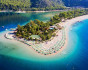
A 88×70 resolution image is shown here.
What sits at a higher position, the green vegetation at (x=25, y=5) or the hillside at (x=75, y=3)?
the hillside at (x=75, y=3)

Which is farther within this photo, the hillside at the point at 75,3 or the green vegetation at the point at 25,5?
the hillside at the point at 75,3

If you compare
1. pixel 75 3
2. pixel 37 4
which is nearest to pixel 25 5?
pixel 37 4

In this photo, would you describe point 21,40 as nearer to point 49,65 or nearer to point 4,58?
point 4,58

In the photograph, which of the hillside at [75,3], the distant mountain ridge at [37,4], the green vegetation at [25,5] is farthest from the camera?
the hillside at [75,3]

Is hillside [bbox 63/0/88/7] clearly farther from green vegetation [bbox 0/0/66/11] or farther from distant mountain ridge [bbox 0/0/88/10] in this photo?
green vegetation [bbox 0/0/66/11]

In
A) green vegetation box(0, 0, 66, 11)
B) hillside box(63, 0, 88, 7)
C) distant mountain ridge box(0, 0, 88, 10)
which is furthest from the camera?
hillside box(63, 0, 88, 7)

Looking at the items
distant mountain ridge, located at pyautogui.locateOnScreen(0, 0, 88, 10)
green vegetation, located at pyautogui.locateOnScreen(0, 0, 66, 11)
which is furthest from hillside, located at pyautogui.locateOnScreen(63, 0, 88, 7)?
green vegetation, located at pyautogui.locateOnScreen(0, 0, 66, 11)

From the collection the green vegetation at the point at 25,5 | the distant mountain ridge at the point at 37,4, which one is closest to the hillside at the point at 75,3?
the distant mountain ridge at the point at 37,4

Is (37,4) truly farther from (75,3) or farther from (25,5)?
(75,3)

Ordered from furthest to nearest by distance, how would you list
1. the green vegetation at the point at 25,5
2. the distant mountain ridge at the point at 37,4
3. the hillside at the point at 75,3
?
the hillside at the point at 75,3
the distant mountain ridge at the point at 37,4
the green vegetation at the point at 25,5

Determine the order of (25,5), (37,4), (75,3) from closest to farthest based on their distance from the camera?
(25,5) → (37,4) → (75,3)

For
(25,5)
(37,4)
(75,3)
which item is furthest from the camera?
(75,3)

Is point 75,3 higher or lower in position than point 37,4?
higher

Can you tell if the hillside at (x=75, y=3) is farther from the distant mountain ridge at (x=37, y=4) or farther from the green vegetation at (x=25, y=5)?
the green vegetation at (x=25, y=5)
